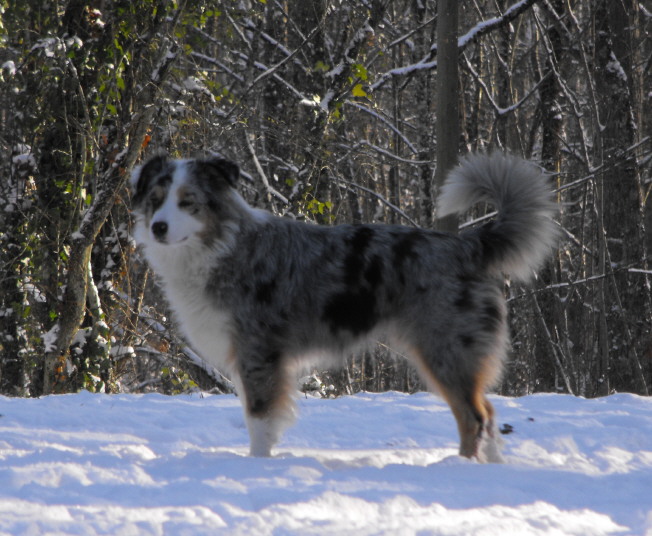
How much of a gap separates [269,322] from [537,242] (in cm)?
186

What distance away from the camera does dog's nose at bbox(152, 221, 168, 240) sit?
4.85 metres

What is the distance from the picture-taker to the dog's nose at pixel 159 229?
4852mm

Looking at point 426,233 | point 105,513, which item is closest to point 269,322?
point 426,233

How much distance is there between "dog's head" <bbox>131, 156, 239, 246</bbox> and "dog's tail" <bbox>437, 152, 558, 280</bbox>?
1.51 meters

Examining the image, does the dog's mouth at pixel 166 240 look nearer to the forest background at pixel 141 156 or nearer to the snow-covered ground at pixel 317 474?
the snow-covered ground at pixel 317 474

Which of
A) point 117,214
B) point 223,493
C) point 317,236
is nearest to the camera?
point 223,493

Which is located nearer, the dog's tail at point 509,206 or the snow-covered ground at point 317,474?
the snow-covered ground at point 317,474

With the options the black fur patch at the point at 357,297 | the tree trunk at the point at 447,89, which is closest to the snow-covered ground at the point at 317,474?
the black fur patch at the point at 357,297

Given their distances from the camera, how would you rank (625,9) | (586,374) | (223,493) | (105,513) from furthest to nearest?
1. (586,374)
2. (625,9)
3. (223,493)
4. (105,513)

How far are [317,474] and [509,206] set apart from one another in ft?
7.69

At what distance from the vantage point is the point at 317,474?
3926 mm

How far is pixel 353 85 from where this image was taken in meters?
9.59

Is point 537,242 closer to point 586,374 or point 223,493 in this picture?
point 223,493

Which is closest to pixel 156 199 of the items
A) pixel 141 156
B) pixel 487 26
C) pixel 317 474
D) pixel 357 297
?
pixel 357 297
